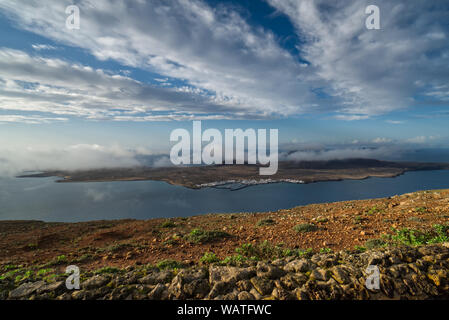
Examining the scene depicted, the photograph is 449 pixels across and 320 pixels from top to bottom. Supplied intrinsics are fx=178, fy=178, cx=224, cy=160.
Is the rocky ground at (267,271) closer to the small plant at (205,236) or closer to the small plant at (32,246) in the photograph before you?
the small plant at (205,236)

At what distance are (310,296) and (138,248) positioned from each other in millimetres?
8265

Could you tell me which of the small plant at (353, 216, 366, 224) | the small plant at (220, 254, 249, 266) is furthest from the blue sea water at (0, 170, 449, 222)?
the small plant at (220, 254, 249, 266)

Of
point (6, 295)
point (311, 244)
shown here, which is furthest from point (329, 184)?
point (6, 295)

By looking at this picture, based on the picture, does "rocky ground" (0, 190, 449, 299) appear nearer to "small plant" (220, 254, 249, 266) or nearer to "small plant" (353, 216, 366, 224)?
"small plant" (220, 254, 249, 266)

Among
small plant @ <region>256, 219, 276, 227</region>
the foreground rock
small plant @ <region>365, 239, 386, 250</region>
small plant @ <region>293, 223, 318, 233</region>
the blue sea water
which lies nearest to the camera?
the foreground rock

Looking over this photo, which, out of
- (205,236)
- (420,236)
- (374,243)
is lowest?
(205,236)

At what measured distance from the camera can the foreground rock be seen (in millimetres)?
3670

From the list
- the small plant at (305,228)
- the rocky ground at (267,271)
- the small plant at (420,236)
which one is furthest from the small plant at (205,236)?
the small plant at (420,236)

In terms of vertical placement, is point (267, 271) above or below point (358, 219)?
above

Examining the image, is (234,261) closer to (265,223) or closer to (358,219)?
(265,223)

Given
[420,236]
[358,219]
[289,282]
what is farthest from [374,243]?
[289,282]

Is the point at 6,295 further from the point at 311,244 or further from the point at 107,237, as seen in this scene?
the point at 311,244

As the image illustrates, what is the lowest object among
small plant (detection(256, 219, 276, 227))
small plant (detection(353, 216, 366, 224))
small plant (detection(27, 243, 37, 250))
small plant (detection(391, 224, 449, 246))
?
small plant (detection(27, 243, 37, 250))

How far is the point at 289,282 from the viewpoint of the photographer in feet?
13.2
